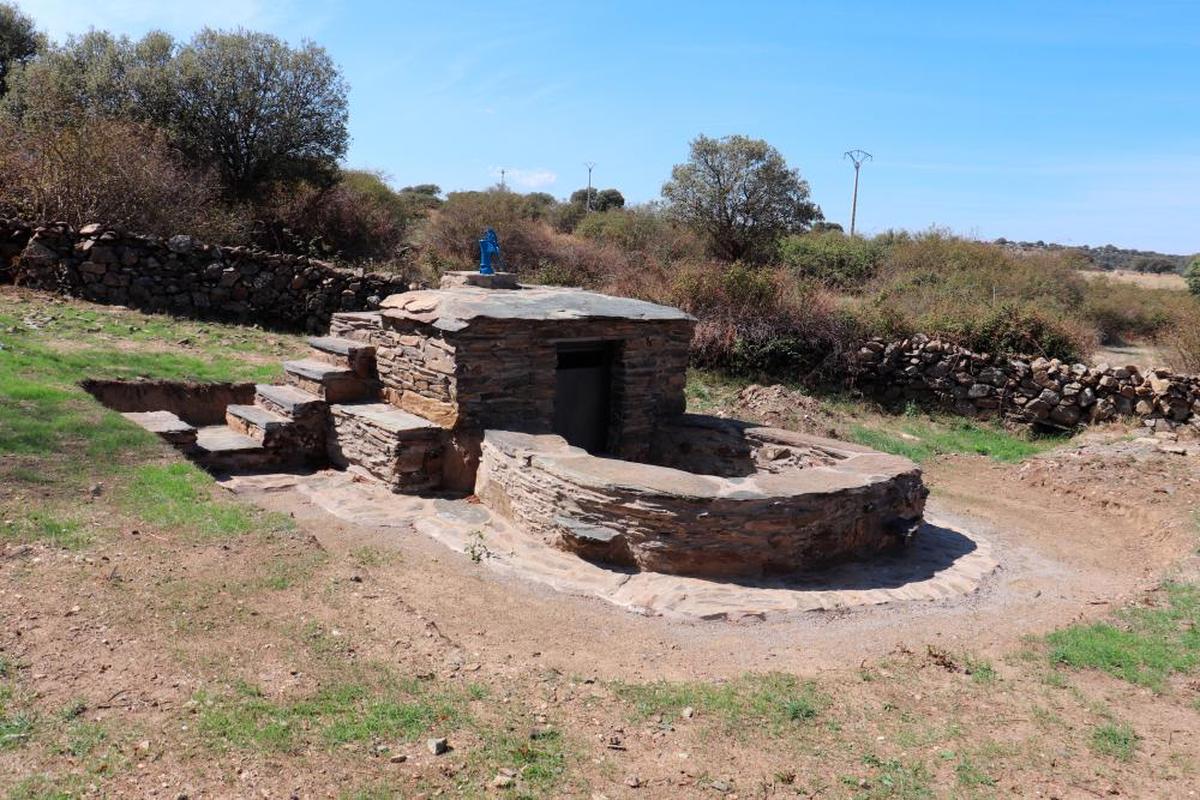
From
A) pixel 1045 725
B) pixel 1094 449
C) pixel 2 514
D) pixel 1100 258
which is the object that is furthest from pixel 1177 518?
pixel 1100 258

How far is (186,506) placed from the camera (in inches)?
255

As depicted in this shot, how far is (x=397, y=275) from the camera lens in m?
16.6

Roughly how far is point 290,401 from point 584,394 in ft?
10.9

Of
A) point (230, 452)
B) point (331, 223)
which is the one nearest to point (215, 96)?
point (331, 223)

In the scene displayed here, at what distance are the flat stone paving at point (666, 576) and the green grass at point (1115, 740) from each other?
199 centimetres

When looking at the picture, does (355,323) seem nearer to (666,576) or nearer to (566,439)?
(566,439)

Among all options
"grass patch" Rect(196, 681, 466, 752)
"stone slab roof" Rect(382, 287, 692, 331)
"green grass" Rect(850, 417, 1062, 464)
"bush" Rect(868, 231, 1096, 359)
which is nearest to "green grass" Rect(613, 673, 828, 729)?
"grass patch" Rect(196, 681, 466, 752)

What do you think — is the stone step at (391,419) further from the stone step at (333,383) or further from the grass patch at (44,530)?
the grass patch at (44,530)

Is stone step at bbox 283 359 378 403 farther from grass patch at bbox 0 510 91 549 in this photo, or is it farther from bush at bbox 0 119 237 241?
bush at bbox 0 119 237 241

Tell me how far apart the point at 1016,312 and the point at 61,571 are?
1471 centimetres

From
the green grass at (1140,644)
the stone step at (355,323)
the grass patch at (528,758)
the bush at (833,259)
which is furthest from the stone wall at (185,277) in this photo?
the green grass at (1140,644)

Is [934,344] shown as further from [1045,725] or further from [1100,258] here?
[1100,258]

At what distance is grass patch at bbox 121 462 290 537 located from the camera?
6137 millimetres

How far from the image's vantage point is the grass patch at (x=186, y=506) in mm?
6137
